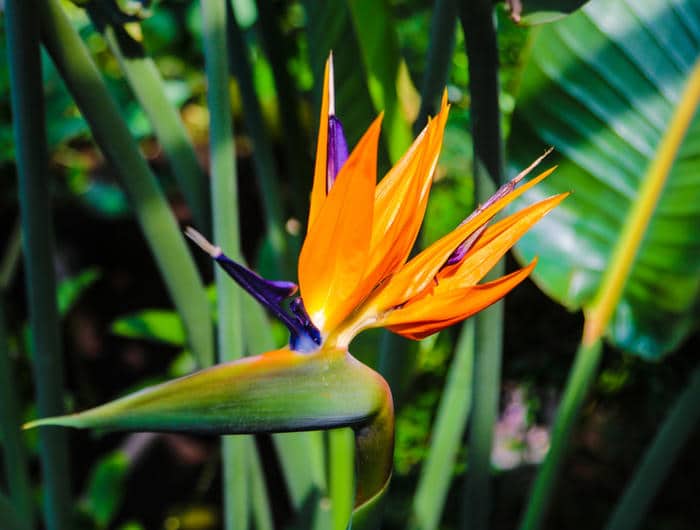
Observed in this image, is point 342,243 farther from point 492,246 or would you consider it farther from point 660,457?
point 660,457

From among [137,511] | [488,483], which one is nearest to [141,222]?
[488,483]

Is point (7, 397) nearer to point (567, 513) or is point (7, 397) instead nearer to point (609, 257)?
point (609, 257)

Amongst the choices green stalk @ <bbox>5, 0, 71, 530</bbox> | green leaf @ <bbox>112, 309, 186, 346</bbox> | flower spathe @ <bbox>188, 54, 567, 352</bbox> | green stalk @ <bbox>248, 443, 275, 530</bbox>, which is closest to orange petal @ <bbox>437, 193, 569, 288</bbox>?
flower spathe @ <bbox>188, 54, 567, 352</bbox>

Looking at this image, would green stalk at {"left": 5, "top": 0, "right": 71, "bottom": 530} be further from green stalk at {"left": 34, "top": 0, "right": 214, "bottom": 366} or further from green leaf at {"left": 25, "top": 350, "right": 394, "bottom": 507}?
green leaf at {"left": 25, "top": 350, "right": 394, "bottom": 507}

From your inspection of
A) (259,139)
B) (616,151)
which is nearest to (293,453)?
(259,139)

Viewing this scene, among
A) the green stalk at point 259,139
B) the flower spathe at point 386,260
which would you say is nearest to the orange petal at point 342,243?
the flower spathe at point 386,260

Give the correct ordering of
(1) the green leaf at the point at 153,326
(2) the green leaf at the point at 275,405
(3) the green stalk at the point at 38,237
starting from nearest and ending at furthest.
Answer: (2) the green leaf at the point at 275,405 → (3) the green stalk at the point at 38,237 → (1) the green leaf at the point at 153,326

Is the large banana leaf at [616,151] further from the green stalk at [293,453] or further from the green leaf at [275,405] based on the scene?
the green leaf at [275,405]
